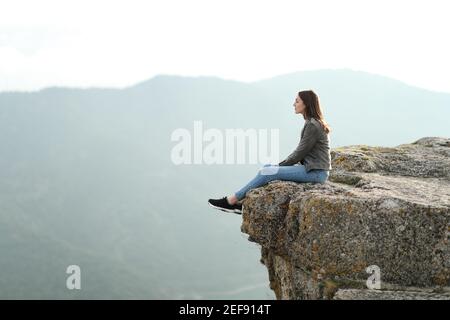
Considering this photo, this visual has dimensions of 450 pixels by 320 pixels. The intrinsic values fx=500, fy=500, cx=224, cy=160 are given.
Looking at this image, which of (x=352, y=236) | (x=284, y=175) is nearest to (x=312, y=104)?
(x=284, y=175)

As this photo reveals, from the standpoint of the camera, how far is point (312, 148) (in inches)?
581

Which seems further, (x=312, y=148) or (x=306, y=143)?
(x=312, y=148)

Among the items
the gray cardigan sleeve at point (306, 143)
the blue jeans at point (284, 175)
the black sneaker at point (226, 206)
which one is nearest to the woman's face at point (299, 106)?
the gray cardigan sleeve at point (306, 143)

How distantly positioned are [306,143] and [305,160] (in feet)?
1.86

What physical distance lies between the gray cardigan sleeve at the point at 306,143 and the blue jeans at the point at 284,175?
242mm

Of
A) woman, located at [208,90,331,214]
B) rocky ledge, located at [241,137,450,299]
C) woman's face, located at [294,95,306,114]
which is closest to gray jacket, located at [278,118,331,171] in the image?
woman, located at [208,90,331,214]

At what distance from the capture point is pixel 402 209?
1257 cm

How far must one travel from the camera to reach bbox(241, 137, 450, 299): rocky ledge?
485 inches

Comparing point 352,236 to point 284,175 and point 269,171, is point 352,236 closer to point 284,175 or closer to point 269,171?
point 284,175

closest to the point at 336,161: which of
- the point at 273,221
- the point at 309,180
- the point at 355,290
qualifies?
the point at 309,180

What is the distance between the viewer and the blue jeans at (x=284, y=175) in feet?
48.4

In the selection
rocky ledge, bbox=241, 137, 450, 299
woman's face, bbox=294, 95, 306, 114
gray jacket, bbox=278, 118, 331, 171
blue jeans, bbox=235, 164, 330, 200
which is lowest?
rocky ledge, bbox=241, 137, 450, 299

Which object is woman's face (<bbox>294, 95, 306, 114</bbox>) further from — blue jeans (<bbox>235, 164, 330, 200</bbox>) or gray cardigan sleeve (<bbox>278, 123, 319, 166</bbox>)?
blue jeans (<bbox>235, 164, 330, 200</bbox>)

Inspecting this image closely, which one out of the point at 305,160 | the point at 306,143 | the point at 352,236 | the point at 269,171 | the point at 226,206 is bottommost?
the point at 352,236
